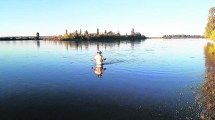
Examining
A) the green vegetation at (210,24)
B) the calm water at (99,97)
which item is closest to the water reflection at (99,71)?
the calm water at (99,97)

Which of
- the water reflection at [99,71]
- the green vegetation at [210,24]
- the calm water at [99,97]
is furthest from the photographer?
the green vegetation at [210,24]

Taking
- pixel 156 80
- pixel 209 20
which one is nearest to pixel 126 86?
pixel 156 80

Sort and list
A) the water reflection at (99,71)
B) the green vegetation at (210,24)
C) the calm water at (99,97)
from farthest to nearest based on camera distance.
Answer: the green vegetation at (210,24) → the water reflection at (99,71) → the calm water at (99,97)

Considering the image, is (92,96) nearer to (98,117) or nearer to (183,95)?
(98,117)

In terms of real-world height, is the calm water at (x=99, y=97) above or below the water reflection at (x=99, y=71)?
below

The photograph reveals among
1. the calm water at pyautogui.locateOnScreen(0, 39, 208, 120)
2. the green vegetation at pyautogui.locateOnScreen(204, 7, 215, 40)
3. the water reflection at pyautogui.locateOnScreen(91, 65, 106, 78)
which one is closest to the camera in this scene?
the calm water at pyautogui.locateOnScreen(0, 39, 208, 120)

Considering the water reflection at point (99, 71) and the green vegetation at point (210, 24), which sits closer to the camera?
the water reflection at point (99, 71)

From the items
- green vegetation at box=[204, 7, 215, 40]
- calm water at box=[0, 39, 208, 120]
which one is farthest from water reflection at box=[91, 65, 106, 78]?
green vegetation at box=[204, 7, 215, 40]

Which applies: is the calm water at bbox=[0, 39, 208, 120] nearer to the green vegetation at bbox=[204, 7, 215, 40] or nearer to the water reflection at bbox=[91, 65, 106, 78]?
the water reflection at bbox=[91, 65, 106, 78]

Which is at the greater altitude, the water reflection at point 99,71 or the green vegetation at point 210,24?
the green vegetation at point 210,24

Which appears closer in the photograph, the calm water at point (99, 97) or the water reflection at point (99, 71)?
the calm water at point (99, 97)

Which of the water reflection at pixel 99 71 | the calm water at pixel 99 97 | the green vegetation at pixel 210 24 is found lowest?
the calm water at pixel 99 97

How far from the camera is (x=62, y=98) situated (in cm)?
2228

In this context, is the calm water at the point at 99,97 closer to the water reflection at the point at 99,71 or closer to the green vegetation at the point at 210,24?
the water reflection at the point at 99,71
